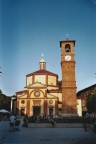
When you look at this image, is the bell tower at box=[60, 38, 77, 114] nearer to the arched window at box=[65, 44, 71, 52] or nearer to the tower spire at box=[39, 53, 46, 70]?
the arched window at box=[65, 44, 71, 52]

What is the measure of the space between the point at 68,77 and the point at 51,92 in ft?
37.6

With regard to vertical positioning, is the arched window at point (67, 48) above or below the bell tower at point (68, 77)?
above

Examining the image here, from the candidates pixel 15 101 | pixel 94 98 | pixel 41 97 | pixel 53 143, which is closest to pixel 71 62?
pixel 94 98

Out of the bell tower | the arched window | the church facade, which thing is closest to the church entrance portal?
the church facade

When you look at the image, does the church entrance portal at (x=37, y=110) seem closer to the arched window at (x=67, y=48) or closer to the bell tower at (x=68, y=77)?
the bell tower at (x=68, y=77)

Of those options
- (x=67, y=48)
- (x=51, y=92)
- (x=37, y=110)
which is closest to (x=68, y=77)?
(x=67, y=48)

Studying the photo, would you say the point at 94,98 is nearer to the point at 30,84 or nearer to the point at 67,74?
the point at 67,74

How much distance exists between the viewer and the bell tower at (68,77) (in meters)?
41.8

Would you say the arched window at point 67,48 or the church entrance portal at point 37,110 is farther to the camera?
the church entrance portal at point 37,110

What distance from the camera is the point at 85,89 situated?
60.0 meters

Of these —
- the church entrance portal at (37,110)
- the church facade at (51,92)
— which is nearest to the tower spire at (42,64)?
the church facade at (51,92)

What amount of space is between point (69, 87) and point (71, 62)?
4582 mm

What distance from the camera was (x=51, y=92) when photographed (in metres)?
53.5

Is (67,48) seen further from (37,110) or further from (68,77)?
(37,110)
